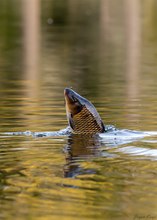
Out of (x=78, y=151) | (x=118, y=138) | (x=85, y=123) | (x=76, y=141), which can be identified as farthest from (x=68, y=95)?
(x=78, y=151)

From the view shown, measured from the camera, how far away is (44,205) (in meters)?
8.55

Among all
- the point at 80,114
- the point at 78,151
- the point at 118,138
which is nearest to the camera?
the point at 78,151

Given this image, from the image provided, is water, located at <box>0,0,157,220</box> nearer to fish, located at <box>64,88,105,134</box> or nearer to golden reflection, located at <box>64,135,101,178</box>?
golden reflection, located at <box>64,135,101,178</box>

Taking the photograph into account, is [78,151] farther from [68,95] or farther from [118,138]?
[68,95]

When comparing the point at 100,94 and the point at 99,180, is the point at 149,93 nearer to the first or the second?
the point at 100,94

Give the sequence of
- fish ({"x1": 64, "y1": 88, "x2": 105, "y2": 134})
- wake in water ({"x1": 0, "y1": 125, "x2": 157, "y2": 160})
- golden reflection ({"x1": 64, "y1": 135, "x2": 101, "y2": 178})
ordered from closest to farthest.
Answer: golden reflection ({"x1": 64, "y1": 135, "x2": 101, "y2": 178}) < wake in water ({"x1": 0, "y1": 125, "x2": 157, "y2": 160}) < fish ({"x1": 64, "y1": 88, "x2": 105, "y2": 134})

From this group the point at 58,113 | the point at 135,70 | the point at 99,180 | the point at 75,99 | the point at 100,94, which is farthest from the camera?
the point at 135,70

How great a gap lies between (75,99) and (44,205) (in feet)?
13.7

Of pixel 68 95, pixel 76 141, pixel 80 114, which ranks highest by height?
pixel 68 95

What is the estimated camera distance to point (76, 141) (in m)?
12.4

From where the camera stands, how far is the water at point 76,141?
8.62 metres

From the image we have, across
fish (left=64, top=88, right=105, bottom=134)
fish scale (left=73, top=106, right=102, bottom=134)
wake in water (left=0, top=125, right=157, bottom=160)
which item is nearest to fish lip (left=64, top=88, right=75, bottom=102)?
fish (left=64, top=88, right=105, bottom=134)

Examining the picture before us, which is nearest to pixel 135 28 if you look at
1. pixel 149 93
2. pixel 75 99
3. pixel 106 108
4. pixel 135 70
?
pixel 135 70

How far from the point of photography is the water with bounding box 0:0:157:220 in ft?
28.3
